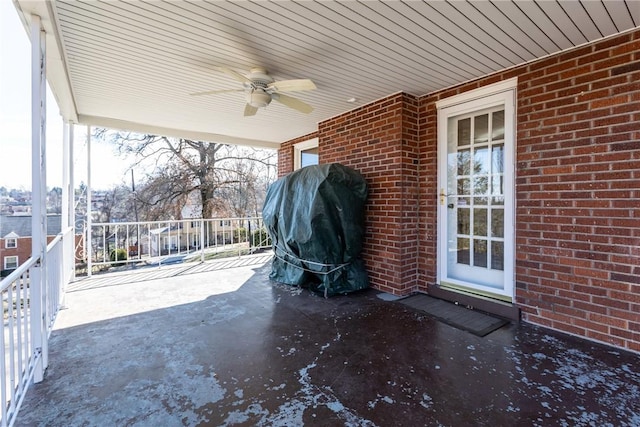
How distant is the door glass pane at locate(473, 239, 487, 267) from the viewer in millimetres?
3282

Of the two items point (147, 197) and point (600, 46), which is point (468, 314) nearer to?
point (600, 46)

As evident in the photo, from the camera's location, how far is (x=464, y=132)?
11.3 ft

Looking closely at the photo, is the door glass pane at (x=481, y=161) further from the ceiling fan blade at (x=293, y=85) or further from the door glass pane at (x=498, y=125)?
the ceiling fan blade at (x=293, y=85)

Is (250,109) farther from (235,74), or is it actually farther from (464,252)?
(464,252)

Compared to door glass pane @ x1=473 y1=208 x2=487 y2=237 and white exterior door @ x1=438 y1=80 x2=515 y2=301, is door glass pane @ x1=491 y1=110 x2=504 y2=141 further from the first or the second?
door glass pane @ x1=473 y1=208 x2=487 y2=237

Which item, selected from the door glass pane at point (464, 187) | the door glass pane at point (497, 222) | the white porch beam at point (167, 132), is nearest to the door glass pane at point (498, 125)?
the door glass pane at point (464, 187)

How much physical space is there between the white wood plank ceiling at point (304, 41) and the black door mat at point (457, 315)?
250cm

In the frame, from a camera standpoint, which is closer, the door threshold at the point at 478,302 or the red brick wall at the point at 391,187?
the door threshold at the point at 478,302

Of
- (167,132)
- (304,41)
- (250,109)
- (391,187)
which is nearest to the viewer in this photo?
(304,41)

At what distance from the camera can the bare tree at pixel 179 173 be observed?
9.77m

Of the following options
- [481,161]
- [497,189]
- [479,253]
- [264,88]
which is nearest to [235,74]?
[264,88]

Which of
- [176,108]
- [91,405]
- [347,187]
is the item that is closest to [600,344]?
[347,187]

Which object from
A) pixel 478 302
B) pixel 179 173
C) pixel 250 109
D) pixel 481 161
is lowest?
pixel 478 302

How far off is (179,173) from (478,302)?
977 cm
